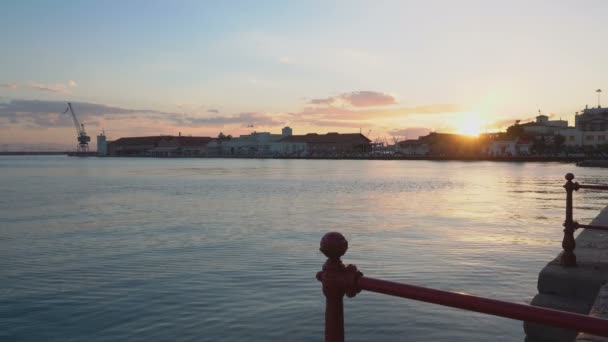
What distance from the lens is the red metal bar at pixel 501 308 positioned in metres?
1.80

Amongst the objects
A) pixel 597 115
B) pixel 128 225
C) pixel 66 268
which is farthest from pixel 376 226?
pixel 597 115

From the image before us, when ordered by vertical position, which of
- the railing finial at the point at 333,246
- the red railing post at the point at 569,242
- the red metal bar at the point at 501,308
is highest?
the railing finial at the point at 333,246

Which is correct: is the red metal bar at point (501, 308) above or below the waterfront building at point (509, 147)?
below

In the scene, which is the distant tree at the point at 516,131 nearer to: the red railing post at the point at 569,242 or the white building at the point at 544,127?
the white building at the point at 544,127

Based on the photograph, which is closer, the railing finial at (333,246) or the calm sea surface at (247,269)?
the railing finial at (333,246)

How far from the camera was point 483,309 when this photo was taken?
6.63ft

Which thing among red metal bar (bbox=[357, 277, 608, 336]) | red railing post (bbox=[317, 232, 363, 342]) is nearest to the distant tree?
red railing post (bbox=[317, 232, 363, 342])

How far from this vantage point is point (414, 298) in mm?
2141

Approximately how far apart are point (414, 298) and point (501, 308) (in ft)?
1.12

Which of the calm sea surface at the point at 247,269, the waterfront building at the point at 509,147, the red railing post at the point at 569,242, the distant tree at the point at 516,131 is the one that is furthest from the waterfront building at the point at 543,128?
the red railing post at the point at 569,242

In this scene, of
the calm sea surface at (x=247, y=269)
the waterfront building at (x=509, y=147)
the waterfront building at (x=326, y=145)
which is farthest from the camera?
the waterfront building at (x=326, y=145)

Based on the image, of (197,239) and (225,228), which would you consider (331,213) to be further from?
(197,239)

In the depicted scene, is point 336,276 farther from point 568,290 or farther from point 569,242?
point 569,242

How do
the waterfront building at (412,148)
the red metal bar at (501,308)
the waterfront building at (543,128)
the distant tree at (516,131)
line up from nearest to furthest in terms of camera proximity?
the red metal bar at (501,308), the waterfront building at (543,128), the distant tree at (516,131), the waterfront building at (412,148)
